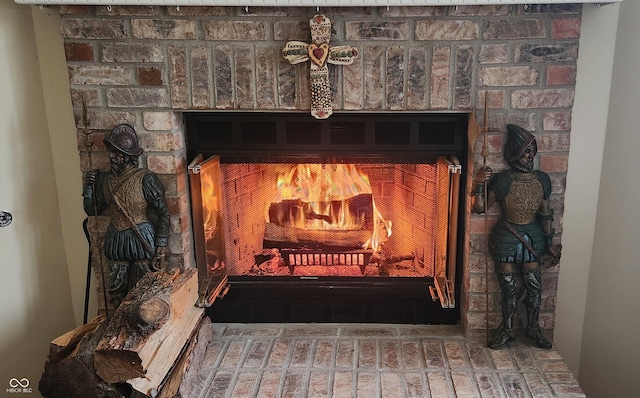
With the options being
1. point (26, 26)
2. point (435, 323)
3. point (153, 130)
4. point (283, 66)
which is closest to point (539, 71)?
point (283, 66)

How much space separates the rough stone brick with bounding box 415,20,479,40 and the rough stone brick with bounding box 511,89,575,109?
0.26 m

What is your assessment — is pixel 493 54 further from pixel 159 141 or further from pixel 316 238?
pixel 159 141

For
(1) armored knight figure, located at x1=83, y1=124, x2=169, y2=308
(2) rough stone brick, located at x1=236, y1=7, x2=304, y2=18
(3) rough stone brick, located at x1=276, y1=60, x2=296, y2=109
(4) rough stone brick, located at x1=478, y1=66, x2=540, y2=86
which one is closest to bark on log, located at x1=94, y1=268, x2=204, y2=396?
(1) armored knight figure, located at x1=83, y1=124, x2=169, y2=308

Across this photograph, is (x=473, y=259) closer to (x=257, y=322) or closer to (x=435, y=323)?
(x=435, y=323)

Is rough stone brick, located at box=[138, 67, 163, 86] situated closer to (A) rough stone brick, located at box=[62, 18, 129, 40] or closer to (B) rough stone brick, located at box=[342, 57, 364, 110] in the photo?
(A) rough stone brick, located at box=[62, 18, 129, 40]

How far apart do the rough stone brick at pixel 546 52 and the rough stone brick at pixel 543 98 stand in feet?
0.34

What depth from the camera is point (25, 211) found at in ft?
6.73

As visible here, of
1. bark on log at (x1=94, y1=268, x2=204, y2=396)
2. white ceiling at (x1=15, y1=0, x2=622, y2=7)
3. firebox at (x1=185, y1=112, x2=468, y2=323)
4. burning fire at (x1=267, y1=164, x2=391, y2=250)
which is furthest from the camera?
burning fire at (x1=267, y1=164, x2=391, y2=250)

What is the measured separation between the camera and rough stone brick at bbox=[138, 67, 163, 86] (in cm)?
193

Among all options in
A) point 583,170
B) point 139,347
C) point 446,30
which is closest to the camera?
point 139,347

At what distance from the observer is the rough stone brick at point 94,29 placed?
1893 mm

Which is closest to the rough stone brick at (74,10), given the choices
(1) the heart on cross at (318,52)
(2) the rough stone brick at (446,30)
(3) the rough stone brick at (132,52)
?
(3) the rough stone brick at (132,52)

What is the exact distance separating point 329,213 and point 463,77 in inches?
31.5

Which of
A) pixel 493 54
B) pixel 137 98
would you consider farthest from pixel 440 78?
pixel 137 98
